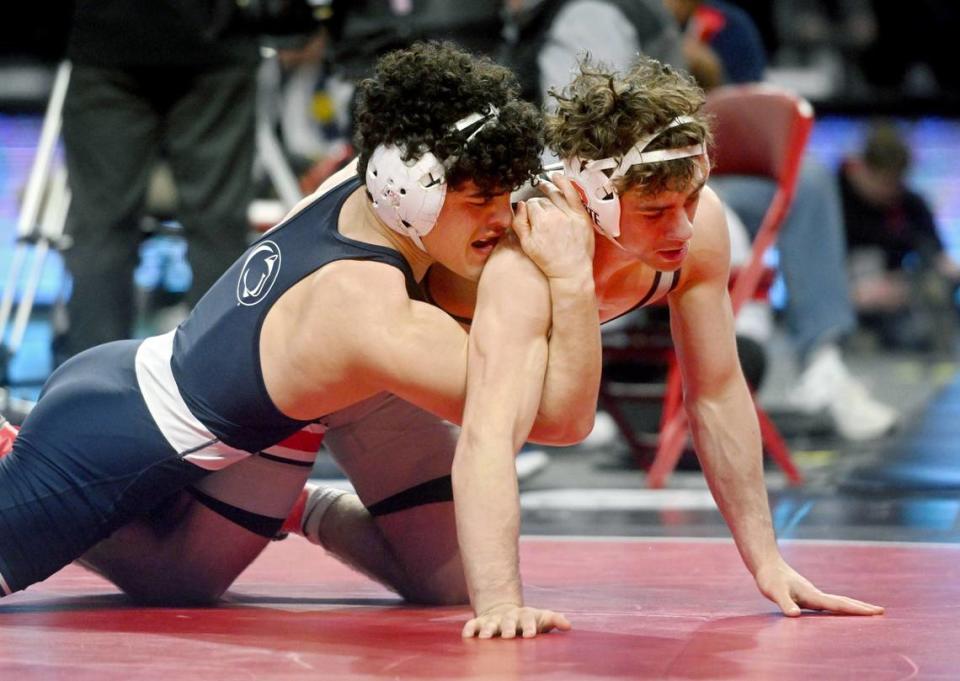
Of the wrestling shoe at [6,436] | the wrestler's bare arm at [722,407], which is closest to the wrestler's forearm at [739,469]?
the wrestler's bare arm at [722,407]

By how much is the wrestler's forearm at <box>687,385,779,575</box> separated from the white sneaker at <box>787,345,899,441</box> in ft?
11.0

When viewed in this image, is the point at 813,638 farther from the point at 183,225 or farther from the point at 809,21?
the point at 809,21

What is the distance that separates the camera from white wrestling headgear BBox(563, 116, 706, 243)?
112 inches

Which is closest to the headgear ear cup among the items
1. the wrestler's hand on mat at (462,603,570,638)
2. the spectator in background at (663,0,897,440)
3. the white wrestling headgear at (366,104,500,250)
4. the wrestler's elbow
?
the white wrestling headgear at (366,104,500,250)

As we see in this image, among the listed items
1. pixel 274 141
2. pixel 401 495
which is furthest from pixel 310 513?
pixel 274 141

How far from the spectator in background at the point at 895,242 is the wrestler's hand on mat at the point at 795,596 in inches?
290

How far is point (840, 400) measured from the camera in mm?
6523

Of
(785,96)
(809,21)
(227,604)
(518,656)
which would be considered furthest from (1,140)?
(518,656)

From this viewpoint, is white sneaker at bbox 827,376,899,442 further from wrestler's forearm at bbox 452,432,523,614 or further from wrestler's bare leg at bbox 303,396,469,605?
wrestler's forearm at bbox 452,432,523,614

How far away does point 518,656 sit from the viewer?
2598 mm

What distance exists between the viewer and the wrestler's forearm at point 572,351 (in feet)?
9.16

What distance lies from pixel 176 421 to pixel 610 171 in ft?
2.98

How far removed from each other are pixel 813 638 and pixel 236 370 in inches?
43.2

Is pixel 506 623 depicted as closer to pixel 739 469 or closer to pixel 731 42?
pixel 739 469
